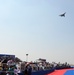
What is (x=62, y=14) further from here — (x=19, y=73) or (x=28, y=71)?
(x=28, y=71)

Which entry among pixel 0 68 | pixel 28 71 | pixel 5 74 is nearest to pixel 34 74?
pixel 0 68

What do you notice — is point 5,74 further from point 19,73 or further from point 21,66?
point 21,66

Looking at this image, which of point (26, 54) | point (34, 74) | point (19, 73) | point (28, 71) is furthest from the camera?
point (26, 54)

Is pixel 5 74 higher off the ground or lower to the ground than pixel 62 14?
lower

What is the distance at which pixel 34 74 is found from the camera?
79.6ft

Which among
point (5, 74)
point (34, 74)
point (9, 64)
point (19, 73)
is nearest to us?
point (5, 74)

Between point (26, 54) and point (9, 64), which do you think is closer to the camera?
point (9, 64)

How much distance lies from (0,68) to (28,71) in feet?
13.3

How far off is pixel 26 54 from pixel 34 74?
50.5 feet

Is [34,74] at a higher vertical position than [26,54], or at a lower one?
lower

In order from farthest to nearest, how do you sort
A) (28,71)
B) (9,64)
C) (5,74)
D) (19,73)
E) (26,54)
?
(26,54), (9,64), (19,73), (5,74), (28,71)

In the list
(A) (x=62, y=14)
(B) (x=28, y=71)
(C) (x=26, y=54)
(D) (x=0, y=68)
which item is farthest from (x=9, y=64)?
(C) (x=26, y=54)

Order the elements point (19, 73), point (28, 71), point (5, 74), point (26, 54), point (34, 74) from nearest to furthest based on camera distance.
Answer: point (28, 71), point (5, 74), point (19, 73), point (34, 74), point (26, 54)

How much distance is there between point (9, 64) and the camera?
20062 millimetres
